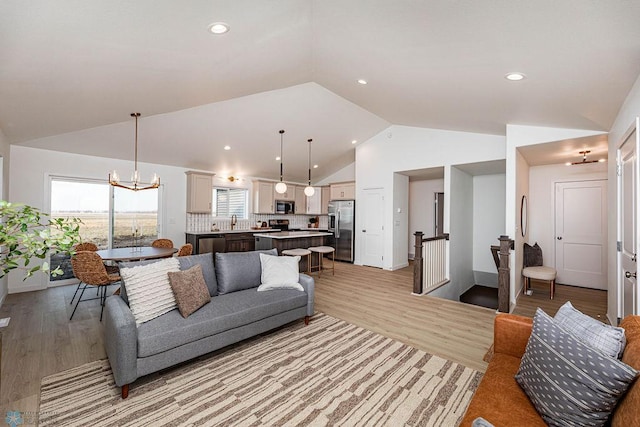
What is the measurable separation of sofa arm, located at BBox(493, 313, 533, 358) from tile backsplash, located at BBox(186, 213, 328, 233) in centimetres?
648

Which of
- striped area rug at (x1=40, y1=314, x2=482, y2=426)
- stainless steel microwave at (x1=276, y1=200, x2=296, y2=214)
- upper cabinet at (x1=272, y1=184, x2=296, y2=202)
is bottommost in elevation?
striped area rug at (x1=40, y1=314, x2=482, y2=426)

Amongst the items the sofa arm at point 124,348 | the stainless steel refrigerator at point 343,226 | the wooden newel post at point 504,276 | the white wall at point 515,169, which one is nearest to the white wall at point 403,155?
the stainless steel refrigerator at point 343,226

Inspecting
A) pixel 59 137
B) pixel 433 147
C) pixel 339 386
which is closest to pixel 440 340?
pixel 339 386

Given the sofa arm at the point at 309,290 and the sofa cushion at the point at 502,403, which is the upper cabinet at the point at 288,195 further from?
the sofa cushion at the point at 502,403

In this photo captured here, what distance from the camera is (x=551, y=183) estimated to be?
5602mm

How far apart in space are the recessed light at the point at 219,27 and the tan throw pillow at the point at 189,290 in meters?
2.12

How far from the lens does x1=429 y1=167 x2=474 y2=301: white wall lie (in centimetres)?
567

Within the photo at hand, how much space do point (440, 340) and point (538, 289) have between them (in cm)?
341

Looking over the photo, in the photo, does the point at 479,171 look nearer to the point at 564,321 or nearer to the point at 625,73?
the point at 625,73

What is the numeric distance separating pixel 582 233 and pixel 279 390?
6.13 m

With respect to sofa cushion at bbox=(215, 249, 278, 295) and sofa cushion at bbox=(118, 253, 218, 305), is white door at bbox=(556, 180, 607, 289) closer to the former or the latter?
sofa cushion at bbox=(215, 249, 278, 295)

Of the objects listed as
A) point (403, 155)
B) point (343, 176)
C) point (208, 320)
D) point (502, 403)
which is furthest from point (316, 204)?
point (502, 403)

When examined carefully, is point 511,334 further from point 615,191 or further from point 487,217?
point 487,217

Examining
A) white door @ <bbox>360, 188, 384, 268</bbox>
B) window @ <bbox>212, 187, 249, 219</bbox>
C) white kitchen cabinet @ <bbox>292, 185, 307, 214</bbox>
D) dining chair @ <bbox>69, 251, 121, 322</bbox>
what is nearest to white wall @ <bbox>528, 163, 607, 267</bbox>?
white door @ <bbox>360, 188, 384, 268</bbox>
